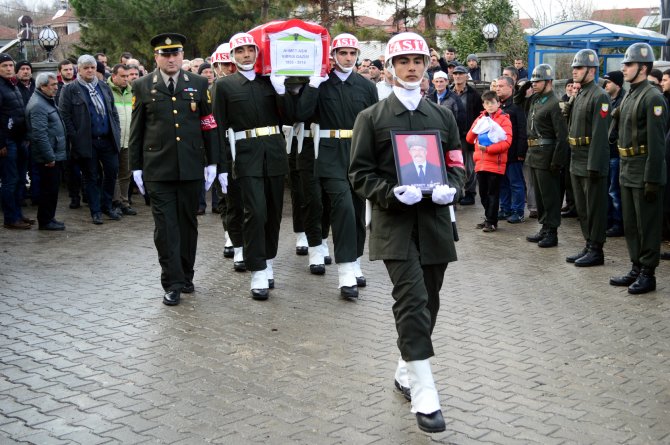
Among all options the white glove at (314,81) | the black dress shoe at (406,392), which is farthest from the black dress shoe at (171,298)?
the black dress shoe at (406,392)

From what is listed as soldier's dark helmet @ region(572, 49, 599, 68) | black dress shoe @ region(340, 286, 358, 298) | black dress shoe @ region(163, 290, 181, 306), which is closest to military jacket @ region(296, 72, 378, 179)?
black dress shoe @ region(340, 286, 358, 298)

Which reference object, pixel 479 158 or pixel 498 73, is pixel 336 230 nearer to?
pixel 479 158

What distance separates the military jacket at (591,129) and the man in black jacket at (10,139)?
747 cm

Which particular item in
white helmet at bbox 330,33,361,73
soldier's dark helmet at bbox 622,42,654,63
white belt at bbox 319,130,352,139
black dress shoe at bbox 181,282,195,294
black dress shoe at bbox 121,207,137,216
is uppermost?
white helmet at bbox 330,33,361,73

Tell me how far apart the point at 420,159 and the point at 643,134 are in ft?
13.5

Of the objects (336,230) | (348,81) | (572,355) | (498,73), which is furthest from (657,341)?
(498,73)

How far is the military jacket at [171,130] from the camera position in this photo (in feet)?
26.8

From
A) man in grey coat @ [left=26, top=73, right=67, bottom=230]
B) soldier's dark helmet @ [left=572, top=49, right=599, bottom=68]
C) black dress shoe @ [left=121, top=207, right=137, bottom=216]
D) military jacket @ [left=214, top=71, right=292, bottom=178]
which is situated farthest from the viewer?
black dress shoe @ [left=121, top=207, right=137, bottom=216]

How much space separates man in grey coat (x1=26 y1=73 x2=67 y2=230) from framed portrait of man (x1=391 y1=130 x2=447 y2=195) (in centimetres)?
799

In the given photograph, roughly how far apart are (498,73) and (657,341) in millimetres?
14708

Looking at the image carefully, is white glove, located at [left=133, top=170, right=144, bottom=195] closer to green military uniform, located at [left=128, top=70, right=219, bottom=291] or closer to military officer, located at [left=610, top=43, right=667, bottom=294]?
green military uniform, located at [left=128, top=70, right=219, bottom=291]

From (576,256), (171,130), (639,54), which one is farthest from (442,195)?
(576,256)

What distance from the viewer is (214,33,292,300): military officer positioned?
8.29 m

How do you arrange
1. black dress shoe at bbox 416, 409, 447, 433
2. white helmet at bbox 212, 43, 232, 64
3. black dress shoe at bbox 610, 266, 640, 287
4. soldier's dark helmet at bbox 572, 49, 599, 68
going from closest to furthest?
black dress shoe at bbox 416, 409, 447, 433 < black dress shoe at bbox 610, 266, 640, 287 < soldier's dark helmet at bbox 572, 49, 599, 68 < white helmet at bbox 212, 43, 232, 64
